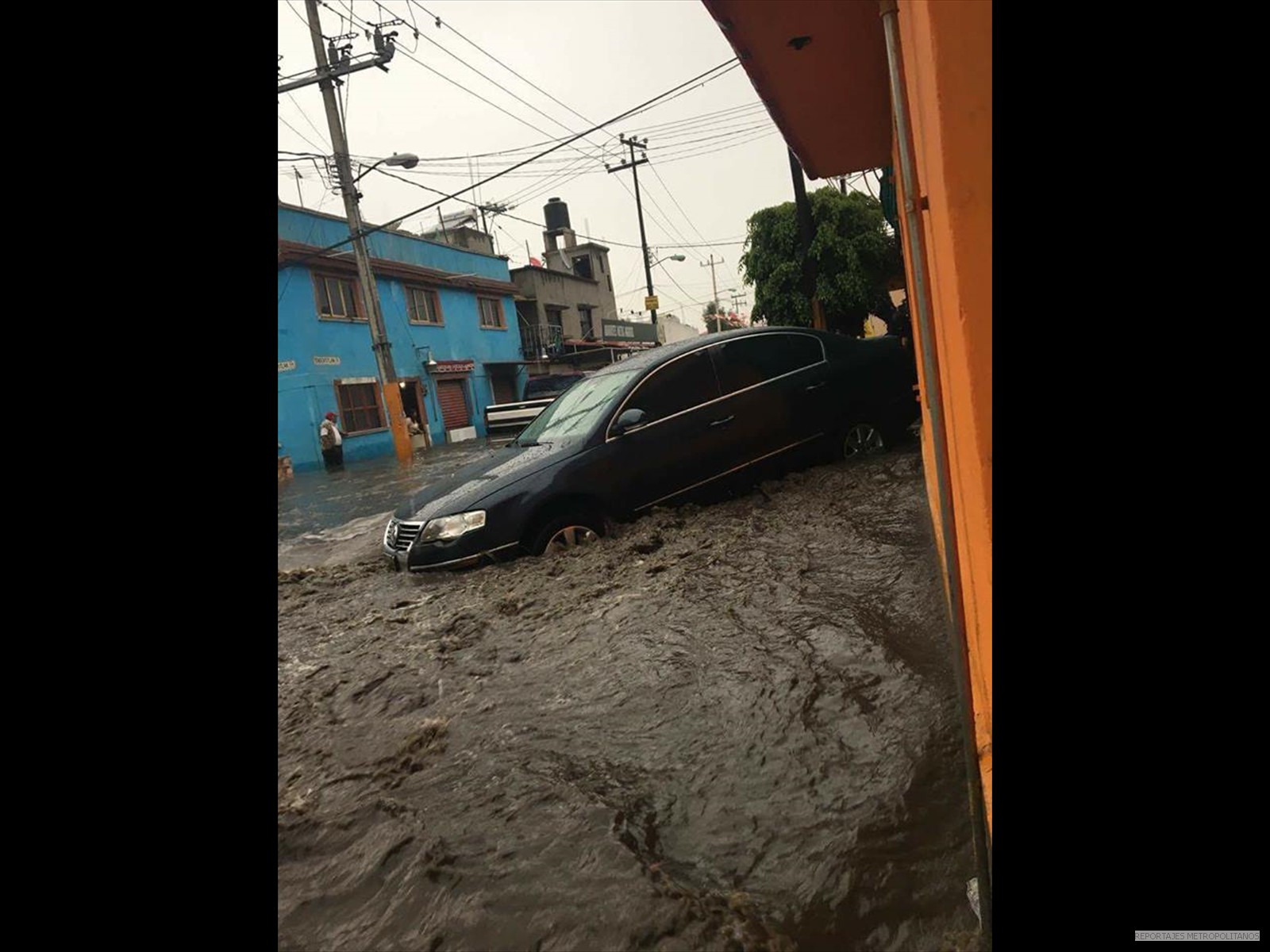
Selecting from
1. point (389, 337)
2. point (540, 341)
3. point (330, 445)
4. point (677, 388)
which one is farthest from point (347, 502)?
point (540, 341)

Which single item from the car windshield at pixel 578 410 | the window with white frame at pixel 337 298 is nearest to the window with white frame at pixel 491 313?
the window with white frame at pixel 337 298

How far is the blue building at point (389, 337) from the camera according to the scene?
67.2 ft

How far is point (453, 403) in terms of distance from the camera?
2741 centimetres

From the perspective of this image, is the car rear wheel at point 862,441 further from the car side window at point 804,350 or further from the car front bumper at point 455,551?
the car front bumper at point 455,551

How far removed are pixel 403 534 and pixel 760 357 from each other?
3.25 metres

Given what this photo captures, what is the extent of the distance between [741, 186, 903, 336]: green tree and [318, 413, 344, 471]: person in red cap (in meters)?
11.1

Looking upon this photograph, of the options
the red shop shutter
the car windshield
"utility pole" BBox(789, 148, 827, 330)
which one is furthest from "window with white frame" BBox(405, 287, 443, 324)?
the car windshield

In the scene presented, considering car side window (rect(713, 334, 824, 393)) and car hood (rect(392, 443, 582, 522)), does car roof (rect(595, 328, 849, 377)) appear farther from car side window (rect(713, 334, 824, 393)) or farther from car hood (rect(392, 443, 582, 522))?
car hood (rect(392, 443, 582, 522))

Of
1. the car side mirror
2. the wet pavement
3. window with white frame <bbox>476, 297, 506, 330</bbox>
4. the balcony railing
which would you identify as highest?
window with white frame <bbox>476, 297, 506, 330</bbox>

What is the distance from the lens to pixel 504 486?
514 centimetres

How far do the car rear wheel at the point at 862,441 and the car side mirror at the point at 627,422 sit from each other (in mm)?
2056

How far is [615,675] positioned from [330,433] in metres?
17.0

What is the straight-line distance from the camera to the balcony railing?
111 feet
